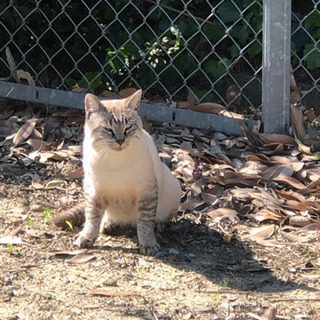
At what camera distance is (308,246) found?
3816 mm

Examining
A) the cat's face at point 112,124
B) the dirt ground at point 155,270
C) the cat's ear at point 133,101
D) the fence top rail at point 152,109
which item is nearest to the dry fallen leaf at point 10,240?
the dirt ground at point 155,270

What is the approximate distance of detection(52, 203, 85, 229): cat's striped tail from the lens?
13.0ft

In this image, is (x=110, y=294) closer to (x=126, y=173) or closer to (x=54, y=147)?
(x=126, y=173)

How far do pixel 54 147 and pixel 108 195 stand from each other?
1277 mm

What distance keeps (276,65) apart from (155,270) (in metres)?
1.83

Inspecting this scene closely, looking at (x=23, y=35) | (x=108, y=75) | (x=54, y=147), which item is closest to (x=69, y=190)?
(x=54, y=147)

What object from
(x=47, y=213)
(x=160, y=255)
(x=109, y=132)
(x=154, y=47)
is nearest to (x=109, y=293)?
(x=160, y=255)

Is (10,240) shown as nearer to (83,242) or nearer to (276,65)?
(83,242)

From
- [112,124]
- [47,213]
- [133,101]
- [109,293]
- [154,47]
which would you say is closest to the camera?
[109,293]

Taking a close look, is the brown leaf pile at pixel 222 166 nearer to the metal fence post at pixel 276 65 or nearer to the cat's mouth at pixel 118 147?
the metal fence post at pixel 276 65

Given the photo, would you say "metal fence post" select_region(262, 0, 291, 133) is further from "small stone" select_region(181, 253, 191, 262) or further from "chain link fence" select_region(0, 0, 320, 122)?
"small stone" select_region(181, 253, 191, 262)

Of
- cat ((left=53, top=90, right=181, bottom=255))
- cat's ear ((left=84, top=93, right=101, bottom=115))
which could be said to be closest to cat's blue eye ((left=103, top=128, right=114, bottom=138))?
cat ((left=53, top=90, right=181, bottom=255))

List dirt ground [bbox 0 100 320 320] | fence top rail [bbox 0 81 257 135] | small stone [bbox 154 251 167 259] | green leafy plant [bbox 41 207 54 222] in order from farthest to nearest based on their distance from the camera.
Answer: fence top rail [bbox 0 81 257 135] < green leafy plant [bbox 41 207 54 222] < small stone [bbox 154 251 167 259] < dirt ground [bbox 0 100 320 320]

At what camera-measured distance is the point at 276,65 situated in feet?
15.6
